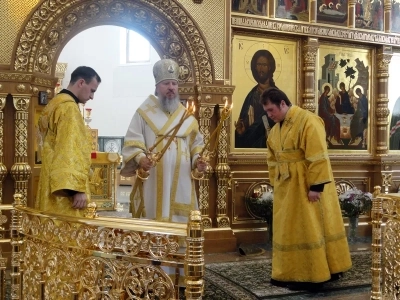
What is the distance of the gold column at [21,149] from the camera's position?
5680mm

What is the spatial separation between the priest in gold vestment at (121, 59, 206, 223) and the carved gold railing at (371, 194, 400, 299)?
1486 millimetres

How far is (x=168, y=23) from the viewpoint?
657cm

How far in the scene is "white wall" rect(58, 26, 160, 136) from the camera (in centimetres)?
1552

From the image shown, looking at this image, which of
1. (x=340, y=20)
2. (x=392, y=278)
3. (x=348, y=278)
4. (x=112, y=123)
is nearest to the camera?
(x=392, y=278)

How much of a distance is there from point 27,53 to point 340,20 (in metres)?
4.62

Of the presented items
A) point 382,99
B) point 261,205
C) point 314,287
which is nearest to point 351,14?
point 382,99

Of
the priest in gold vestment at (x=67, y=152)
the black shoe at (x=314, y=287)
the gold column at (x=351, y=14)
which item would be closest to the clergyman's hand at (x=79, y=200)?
the priest in gold vestment at (x=67, y=152)

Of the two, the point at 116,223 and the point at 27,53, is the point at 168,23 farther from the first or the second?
the point at 116,223

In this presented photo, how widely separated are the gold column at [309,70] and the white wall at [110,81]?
27.5 feet

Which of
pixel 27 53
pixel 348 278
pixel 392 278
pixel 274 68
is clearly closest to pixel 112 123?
pixel 274 68

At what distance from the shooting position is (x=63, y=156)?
3.54 meters

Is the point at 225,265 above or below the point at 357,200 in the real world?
below

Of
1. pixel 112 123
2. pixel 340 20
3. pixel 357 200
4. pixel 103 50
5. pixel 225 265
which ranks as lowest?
pixel 225 265

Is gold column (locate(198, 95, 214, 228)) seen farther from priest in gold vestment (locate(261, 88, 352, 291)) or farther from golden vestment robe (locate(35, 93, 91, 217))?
golden vestment robe (locate(35, 93, 91, 217))
